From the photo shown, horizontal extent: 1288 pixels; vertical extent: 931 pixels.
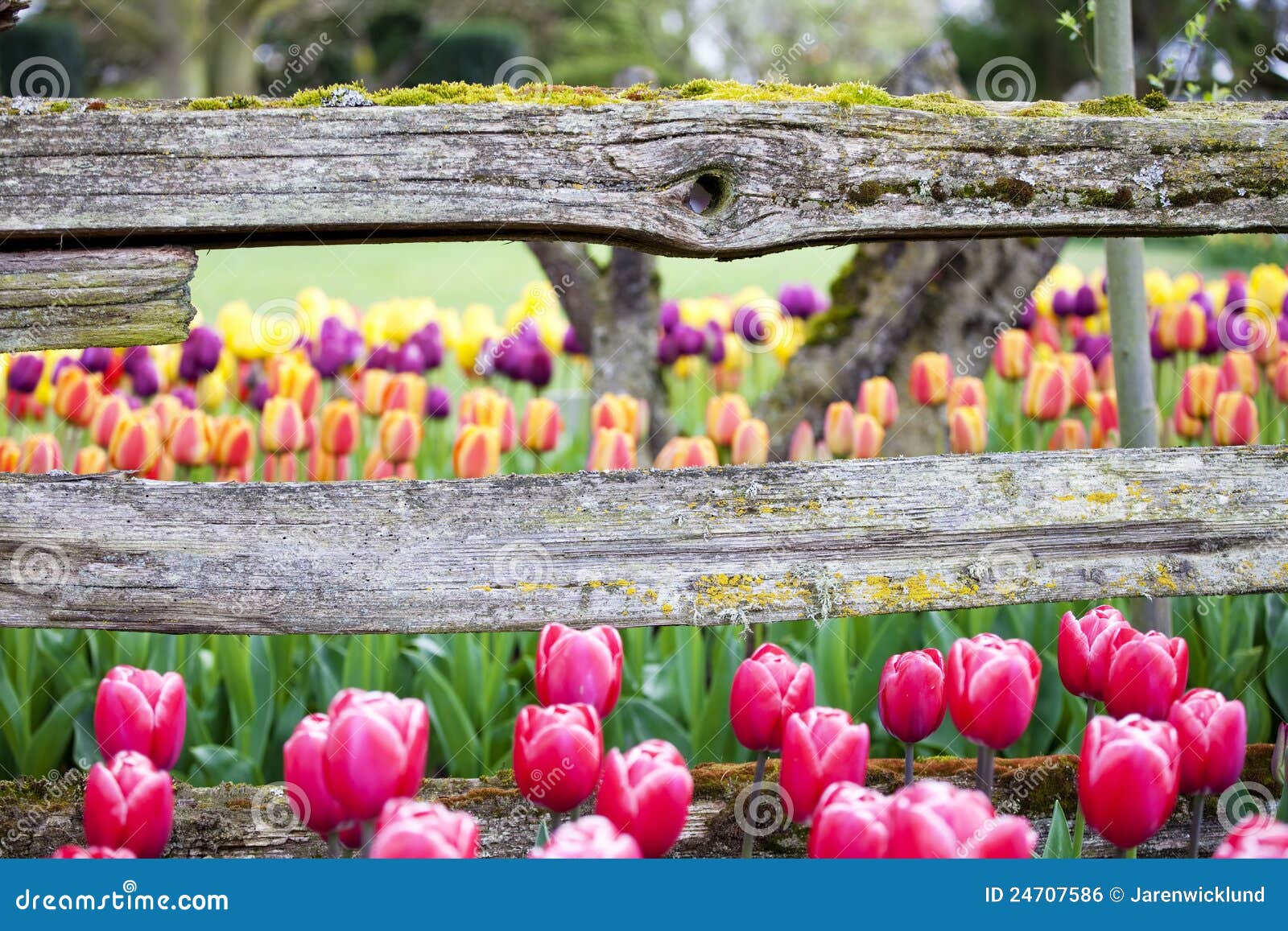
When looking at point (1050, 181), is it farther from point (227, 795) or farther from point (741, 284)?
point (741, 284)

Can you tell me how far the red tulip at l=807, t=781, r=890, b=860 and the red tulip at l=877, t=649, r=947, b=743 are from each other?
371 millimetres

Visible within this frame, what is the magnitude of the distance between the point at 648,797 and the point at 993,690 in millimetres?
481

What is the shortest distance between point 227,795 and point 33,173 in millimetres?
889

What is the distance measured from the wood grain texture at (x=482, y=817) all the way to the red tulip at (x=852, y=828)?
54 centimetres

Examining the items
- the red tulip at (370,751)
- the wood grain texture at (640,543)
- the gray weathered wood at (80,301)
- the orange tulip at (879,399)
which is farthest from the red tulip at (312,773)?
the orange tulip at (879,399)

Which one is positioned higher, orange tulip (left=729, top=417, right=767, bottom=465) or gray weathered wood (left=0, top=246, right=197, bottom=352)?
orange tulip (left=729, top=417, right=767, bottom=465)

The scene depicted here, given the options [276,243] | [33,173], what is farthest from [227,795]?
[33,173]

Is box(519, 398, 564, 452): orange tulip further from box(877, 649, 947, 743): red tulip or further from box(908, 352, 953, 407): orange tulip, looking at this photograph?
box(877, 649, 947, 743): red tulip

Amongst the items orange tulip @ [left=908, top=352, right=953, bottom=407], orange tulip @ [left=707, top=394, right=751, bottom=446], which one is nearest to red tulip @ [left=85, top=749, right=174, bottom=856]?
orange tulip @ [left=707, top=394, right=751, bottom=446]

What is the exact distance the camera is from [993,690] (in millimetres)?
1274

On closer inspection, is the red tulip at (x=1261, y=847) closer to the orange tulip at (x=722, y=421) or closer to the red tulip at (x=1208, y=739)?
the red tulip at (x=1208, y=739)

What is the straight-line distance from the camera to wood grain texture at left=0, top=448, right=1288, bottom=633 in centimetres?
147

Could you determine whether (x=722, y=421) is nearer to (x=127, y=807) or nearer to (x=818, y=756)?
(x=818, y=756)

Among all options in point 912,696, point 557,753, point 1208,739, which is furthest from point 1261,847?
point 557,753
